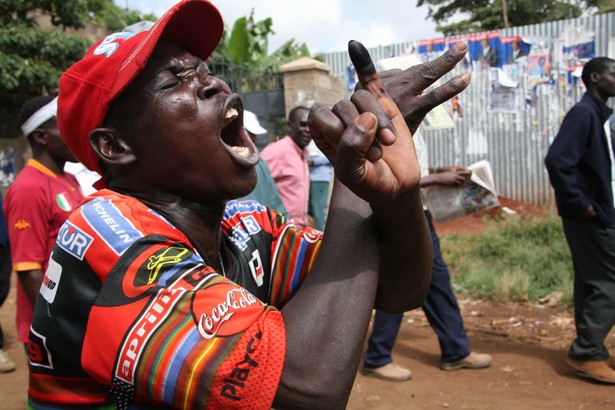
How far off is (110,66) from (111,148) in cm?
17

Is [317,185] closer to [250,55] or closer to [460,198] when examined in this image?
[460,198]

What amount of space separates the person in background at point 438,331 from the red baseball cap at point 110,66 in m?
3.08

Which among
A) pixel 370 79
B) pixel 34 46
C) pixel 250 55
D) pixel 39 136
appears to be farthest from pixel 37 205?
pixel 250 55

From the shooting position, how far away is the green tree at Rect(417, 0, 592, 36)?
2269 cm

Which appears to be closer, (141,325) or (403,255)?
(141,325)

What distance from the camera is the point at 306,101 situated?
771 centimetres

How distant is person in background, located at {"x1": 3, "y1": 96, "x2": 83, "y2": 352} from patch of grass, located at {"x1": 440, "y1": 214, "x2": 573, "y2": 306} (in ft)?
14.2

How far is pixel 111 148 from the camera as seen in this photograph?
1302 millimetres

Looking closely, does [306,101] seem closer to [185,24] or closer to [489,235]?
[489,235]

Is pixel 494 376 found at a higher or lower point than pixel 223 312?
lower

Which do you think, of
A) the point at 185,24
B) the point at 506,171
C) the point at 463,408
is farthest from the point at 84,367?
the point at 506,171

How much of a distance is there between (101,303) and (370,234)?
0.52 meters

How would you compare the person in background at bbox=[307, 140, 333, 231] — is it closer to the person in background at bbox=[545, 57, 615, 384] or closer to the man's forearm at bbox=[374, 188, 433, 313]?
the person in background at bbox=[545, 57, 615, 384]

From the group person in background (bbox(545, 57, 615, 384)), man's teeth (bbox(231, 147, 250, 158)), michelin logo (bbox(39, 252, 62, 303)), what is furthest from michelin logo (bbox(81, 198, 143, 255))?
person in background (bbox(545, 57, 615, 384))
